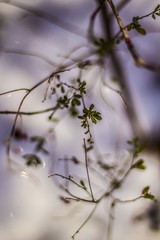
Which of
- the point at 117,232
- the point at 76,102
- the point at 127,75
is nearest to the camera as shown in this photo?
the point at 76,102

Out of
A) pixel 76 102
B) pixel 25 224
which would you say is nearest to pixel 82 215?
pixel 25 224

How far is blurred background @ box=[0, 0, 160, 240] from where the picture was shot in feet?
2.59

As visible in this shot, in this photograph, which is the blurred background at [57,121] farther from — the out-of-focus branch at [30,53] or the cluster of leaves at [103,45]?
the cluster of leaves at [103,45]

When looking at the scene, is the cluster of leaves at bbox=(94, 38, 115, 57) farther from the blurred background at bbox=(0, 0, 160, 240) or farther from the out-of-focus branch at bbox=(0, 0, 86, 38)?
the out-of-focus branch at bbox=(0, 0, 86, 38)

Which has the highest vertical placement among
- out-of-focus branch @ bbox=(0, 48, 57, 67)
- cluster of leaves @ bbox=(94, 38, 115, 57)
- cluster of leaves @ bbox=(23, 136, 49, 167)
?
out-of-focus branch @ bbox=(0, 48, 57, 67)

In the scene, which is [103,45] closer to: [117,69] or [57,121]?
[57,121]

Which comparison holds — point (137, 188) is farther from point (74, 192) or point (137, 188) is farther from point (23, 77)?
point (23, 77)

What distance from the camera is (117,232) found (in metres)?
1.04

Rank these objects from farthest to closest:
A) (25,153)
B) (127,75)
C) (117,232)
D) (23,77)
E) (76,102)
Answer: (127,75), (117,232), (23,77), (25,153), (76,102)

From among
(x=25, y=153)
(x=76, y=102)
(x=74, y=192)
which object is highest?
(x=76, y=102)

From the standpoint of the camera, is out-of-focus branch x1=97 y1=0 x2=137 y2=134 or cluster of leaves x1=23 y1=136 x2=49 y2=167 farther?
out-of-focus branch x1=97 y1=0 x2=137 y2=134

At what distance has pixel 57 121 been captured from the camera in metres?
0.82

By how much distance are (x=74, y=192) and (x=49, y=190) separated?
110 millimetres

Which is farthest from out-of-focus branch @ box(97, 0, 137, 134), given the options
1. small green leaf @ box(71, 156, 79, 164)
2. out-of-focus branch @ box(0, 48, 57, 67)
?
small green leaf @ box(71, 156, 79, 164)
